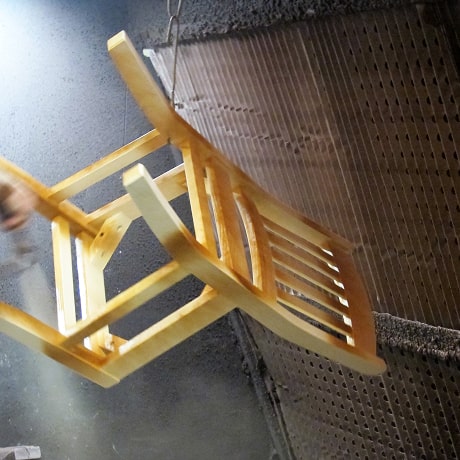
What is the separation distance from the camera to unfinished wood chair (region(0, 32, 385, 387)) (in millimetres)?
874

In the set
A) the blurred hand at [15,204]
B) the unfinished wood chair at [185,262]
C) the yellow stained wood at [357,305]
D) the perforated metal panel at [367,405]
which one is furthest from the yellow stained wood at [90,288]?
the perforated metal panel at [367,405]

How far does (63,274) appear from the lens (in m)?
1.16

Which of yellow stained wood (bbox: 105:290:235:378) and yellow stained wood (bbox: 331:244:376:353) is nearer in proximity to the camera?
yellow stained wood (bbox: 105:290:235:378)

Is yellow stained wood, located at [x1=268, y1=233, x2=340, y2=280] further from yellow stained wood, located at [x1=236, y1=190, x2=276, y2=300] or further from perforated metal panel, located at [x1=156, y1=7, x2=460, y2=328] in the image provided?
perforated metal panel, located at [x1=156, y1=7, x2=460, y2=328]

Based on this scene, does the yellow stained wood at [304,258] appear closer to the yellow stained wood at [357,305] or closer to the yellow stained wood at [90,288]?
the yellow stained wood at [357,305]

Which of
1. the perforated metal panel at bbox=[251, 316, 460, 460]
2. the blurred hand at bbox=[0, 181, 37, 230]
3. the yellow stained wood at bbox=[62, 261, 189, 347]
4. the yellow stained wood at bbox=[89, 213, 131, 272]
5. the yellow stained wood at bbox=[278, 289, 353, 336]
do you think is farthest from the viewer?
the perforated metal panel at bbox=[251, 316, 460, 460]

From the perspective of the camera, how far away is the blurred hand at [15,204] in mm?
1099

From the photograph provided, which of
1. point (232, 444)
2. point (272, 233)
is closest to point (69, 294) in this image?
point (272, 233)

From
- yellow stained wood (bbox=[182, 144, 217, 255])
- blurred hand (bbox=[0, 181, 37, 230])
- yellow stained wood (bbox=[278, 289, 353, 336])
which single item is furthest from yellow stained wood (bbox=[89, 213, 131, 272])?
yellow stained wood (bbox=[278, 289, 353, 336])

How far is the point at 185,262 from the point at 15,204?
0.43m

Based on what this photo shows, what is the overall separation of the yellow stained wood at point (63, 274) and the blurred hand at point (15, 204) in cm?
7

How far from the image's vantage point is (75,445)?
234cm

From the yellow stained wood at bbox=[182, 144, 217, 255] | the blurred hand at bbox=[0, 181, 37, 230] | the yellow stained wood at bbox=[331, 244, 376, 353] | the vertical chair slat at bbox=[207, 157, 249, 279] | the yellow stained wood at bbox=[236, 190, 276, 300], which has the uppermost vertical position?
the blurred hand at bbox=[0, 181, 37, 230]

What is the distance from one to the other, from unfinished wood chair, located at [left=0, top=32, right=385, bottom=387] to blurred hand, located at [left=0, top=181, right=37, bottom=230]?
21 millimetres
